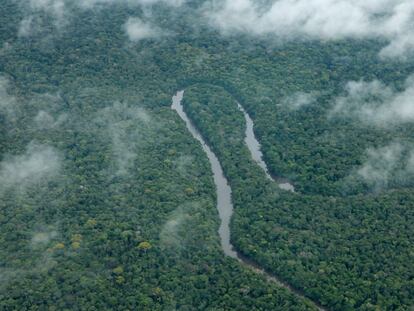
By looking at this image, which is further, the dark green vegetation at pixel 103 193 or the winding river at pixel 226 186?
the winding river at pixel 226 186

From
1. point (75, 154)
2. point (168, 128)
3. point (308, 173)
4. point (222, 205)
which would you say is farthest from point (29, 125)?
→ point (308, 173)

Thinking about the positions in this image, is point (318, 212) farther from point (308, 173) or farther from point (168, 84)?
point (168, 84)

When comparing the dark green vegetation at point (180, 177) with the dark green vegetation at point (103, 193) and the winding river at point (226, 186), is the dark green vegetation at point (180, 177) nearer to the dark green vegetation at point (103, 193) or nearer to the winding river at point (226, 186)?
the dark green vegetation at point (103, 193)

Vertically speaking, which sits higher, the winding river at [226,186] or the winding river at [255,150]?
the winding river at [255,150]

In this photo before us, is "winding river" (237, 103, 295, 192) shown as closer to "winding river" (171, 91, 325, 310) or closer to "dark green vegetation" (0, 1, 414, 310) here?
"winding river" (171, 91, 325, 310)

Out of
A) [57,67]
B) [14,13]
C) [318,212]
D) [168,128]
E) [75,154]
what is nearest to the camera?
[318,212]

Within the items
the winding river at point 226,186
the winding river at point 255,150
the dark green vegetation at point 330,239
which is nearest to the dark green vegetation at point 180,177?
the dark green vegetation at point 330,239
